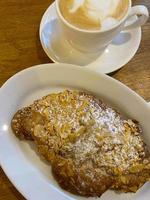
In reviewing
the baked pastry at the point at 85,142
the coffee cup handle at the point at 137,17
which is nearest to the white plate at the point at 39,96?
the baked pastry at the point at 85,142

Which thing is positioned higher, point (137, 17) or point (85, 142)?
point (137, 17)

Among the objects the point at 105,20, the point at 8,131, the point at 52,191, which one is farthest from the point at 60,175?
the point at 105,20

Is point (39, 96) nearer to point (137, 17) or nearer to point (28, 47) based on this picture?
point (28, 47)

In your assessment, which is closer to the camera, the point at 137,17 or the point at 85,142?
the point at 85,142

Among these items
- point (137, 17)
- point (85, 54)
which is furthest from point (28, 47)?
point (137, 17)

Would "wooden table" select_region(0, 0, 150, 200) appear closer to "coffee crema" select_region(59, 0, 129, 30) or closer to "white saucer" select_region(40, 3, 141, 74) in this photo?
"white saucer" select_region(40, 3, 141, 74)

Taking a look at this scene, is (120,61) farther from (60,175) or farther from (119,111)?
(60,175)
